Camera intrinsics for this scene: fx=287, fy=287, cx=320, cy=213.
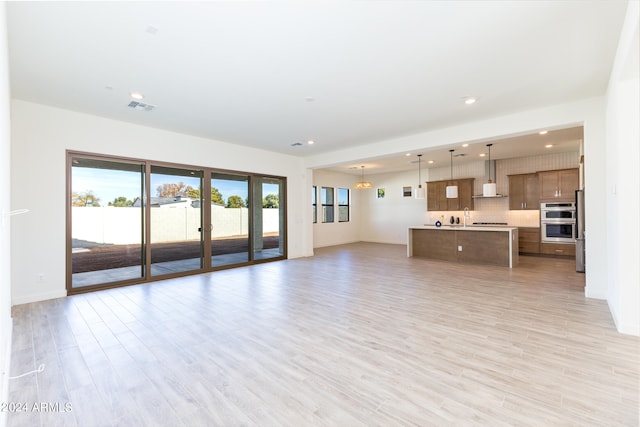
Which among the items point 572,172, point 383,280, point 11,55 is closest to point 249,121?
point 11,55

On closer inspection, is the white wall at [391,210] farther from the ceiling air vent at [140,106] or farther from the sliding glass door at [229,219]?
the ceiling air vent at [140,106]

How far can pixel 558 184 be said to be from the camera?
794cm

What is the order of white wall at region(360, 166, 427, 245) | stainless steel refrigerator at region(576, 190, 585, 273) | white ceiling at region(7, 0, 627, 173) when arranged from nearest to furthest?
white ceiling at region(7, 0, 627, 173) → stainless steel refrigerator at region(576, 190, 585, 273) → white wall at region(360, 166, 427, 245)

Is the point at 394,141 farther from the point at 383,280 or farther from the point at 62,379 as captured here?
the point at 62,379

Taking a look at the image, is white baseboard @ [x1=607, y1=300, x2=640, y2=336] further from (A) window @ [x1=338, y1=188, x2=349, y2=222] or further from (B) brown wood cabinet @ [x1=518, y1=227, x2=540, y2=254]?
(A) window @ [x1=338, y1=188, x2=349, y2=222]

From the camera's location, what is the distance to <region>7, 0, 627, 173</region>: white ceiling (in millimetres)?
2434

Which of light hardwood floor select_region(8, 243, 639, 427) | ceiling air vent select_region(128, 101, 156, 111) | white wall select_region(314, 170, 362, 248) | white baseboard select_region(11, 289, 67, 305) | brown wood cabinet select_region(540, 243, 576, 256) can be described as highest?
ceiling air vent select_region(128, 101, 156, 111)

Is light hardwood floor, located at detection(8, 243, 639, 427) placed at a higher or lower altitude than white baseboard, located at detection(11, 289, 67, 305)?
lower

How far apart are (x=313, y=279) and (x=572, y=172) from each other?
7596 mm

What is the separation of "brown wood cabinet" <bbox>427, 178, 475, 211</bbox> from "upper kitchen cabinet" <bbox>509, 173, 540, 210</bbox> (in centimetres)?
118

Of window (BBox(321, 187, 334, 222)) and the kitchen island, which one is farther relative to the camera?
window (BBox(321, 187, 334, 222))

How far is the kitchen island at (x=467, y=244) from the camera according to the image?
6.89 metres

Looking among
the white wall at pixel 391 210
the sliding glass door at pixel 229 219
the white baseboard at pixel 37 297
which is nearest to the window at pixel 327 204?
the white wall at pixel 391 210

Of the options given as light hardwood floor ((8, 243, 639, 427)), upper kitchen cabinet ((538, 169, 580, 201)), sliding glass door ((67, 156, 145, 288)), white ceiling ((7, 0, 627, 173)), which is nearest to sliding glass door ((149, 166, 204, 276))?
sliding glass door ((67, 156, 145, 288))
